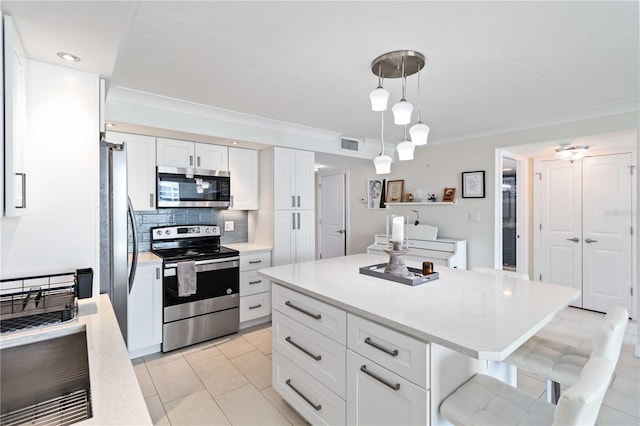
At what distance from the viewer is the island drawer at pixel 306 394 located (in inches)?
64.7

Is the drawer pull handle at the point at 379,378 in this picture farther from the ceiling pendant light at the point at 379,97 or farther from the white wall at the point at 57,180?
the white wall at the point at 57,180

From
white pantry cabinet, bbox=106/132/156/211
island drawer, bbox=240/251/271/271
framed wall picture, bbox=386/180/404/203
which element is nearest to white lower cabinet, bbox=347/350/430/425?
island drawer, bbox=240/251/271/271

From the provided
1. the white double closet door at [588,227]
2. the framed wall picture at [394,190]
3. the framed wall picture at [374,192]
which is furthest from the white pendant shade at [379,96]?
the white double closet door at [588,227]

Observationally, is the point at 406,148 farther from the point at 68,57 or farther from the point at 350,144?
the point at 350,144

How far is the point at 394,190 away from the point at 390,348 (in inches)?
153

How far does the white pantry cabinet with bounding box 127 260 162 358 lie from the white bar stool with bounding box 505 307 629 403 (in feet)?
9.14

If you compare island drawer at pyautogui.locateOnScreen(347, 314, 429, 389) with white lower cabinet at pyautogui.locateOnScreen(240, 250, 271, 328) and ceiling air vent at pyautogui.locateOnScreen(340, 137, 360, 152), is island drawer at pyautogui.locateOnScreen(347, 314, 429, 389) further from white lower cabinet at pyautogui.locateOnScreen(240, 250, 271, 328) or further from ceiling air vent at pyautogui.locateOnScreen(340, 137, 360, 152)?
ceiling air vent at pyautogui.locateOnScreen(340, 137, 360, 152)

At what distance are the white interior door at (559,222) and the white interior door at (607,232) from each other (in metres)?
0.09

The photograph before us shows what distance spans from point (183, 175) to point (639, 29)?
142 inches

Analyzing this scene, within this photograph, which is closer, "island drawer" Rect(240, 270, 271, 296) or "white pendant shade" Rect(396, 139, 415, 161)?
"white pendant shade" Rect(396, 139, 415, 161)

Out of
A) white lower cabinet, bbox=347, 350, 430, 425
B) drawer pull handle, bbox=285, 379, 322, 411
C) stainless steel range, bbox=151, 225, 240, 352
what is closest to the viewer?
white lower cabinet, bbox=347, 350, 430, 425

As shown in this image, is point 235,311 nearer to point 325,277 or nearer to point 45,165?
point 325,277

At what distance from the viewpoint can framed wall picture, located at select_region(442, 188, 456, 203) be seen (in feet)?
14.0

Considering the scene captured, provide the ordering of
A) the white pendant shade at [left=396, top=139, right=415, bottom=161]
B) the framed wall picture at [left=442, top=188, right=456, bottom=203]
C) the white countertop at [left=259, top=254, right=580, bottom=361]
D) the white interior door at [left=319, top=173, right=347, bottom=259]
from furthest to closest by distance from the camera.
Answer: the white interior door at [left=319, top=173, right=347, bottom=259], the framed wall picture at [left=442, top=188, right=456, bottom=203], the white pendant shade at [left=396, top=139, right=415, bottom=161], the white countertop at [left=259, top=254, right=580, bottom=361]
